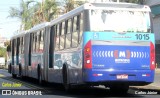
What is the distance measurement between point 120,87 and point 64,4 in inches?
1534

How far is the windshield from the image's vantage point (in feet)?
58.0

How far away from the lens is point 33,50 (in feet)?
93.6

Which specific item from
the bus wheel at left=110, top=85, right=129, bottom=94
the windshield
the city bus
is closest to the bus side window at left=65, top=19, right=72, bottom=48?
the city bus

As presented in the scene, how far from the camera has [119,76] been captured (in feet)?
57.7

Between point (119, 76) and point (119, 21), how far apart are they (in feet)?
6.57

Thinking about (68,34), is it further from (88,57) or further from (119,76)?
(119,76)

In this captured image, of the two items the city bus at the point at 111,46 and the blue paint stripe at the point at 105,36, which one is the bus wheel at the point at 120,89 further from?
the blue paint stripe at the point at 105,36

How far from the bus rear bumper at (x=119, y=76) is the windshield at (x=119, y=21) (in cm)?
152

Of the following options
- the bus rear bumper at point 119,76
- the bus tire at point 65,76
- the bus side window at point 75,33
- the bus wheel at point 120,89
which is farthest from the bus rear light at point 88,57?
the bus wheel at point 120,89

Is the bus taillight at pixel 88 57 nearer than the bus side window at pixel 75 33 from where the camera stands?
Yes

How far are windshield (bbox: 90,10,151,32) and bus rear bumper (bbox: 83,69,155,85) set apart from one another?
1.52 meters

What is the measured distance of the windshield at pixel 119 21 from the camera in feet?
58.0

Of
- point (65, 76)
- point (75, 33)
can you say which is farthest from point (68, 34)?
point (65, 76)

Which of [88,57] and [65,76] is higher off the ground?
[88,57]
